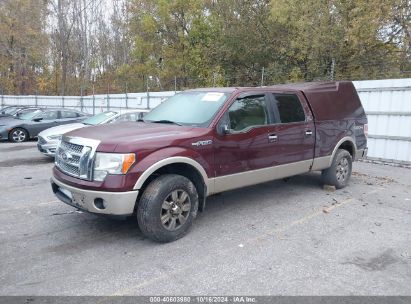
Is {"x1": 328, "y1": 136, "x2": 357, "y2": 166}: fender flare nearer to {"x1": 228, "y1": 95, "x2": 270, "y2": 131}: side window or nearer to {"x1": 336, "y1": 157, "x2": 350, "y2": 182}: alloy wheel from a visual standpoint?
{"x1": 336, "y1": 157, "x2": 350, "y2": 182}: alloy wheel

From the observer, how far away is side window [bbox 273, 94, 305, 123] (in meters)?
5.90

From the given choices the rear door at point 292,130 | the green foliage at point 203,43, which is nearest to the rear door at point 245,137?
the rear door at point 292,130

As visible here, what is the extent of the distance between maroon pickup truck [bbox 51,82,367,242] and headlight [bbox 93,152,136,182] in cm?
1

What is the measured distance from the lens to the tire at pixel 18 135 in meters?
14.4

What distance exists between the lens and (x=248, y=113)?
5395 mm

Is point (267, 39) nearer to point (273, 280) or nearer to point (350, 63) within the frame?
point (350, 63)

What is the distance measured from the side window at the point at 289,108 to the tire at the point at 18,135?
12171mm

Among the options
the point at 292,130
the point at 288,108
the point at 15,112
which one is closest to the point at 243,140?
the point at 292,130

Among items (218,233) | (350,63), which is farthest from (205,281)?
(350,63)

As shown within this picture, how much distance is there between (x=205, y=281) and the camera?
3596mm

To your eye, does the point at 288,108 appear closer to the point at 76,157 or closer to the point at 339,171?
the point at 339,171

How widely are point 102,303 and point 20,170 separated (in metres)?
6.73

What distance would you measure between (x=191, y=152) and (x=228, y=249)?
1.27m

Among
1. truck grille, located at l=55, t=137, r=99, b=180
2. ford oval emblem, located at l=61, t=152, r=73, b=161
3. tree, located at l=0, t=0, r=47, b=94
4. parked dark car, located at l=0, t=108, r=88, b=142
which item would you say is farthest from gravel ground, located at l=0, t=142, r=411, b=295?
tree, located at l=0, t=0, r=47, b=94
